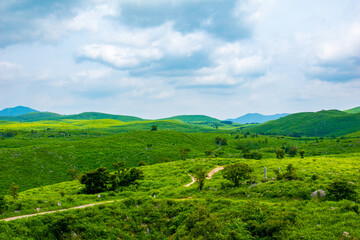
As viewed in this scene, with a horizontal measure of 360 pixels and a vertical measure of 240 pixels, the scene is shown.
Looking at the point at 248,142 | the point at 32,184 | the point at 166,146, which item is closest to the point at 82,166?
the point at 32,184

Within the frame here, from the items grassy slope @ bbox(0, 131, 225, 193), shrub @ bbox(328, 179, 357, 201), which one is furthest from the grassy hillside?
shrub @ bbox(328, 179, 357, 201)

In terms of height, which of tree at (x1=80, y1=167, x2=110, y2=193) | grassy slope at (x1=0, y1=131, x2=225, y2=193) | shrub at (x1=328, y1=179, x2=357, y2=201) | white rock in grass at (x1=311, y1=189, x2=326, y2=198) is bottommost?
grassy slope at (x1=0, y1=131, x2=225, y2=193)

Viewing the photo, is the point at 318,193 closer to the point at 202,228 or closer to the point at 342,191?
the point at 342,191

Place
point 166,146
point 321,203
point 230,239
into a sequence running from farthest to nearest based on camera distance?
point 166,146, point 321,203, point 230,239

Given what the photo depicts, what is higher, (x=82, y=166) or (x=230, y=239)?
(x=230, y=239)

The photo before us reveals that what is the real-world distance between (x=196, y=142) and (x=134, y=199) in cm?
12623

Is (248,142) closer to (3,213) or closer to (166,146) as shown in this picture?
(166,146)

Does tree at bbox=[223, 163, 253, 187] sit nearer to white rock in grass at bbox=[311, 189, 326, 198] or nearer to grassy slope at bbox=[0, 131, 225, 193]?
white rock in grass at bbox=[311, 189, 326, 198]

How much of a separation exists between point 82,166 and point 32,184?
831 inches

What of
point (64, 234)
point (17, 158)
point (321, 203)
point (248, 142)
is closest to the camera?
point (64, 234)

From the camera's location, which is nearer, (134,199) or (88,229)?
(88,229)

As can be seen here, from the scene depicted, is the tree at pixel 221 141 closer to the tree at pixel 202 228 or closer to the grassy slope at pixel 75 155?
the grassy slope at pixel 75 155

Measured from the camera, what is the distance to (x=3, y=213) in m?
24.4

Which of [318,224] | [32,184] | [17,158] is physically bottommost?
[32,184]
